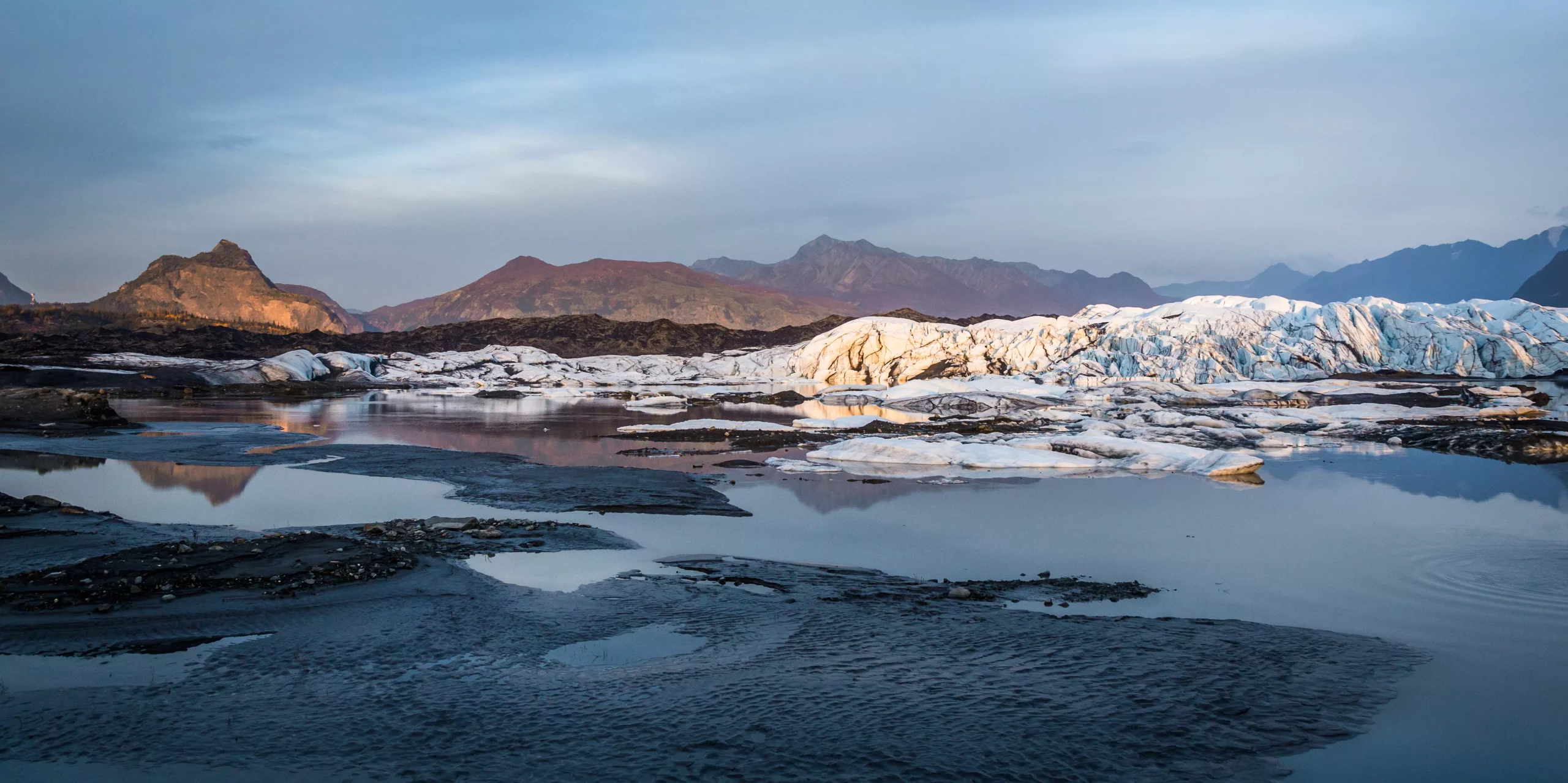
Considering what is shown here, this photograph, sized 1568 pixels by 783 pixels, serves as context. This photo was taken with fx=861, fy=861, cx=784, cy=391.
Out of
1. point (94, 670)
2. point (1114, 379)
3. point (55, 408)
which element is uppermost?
point (1114, 379)

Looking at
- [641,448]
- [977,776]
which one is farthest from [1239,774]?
[641,448]

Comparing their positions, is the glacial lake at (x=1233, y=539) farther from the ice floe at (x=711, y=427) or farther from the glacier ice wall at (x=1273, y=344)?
the glacier ice wall at (x=1273, y=344)

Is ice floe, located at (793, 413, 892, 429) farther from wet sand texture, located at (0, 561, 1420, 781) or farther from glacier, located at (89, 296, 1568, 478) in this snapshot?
wet sand texture, located at (0, 561, 1420, 781)

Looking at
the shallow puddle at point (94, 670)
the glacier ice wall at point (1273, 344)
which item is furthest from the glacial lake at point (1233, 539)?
the glacier ice wall at point (1273, 344)

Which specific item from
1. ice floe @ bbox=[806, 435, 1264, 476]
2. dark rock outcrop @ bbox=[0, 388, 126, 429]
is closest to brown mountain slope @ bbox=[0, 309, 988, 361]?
dark rock outcrop @ bbox=[0, 388, 126, 429]

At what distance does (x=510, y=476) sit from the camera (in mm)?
15125

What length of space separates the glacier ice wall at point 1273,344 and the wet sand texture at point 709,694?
33.2 m

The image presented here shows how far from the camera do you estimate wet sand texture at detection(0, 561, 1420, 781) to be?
4461 mm

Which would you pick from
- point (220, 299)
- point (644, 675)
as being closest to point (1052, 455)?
point (644, 675)

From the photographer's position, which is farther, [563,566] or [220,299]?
[220,299]

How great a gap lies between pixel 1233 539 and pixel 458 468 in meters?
12.9

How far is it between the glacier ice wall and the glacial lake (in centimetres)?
2140

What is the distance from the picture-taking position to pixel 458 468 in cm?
1611

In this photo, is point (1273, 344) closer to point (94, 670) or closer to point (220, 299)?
point (94, 670)
